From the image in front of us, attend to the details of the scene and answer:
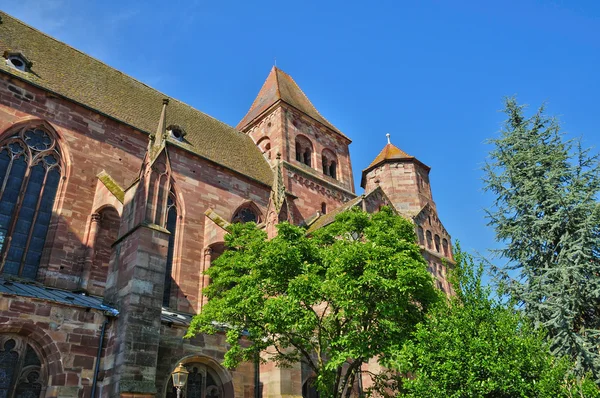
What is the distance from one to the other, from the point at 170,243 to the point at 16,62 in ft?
29.8

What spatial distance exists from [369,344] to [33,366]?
26.1 feet

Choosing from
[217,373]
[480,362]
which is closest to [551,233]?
[480,362]

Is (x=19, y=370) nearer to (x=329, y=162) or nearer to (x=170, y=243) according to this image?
(x=170, y=243)

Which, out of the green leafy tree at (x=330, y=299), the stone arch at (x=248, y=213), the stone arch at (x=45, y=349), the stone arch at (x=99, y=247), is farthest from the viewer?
the stone arch at (x=248, y=213)

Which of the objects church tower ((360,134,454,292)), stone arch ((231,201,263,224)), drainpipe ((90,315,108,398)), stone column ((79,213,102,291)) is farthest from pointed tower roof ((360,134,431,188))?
drainpipe ((90,315,108,398))

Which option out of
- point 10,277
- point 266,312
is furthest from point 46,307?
point 266,312

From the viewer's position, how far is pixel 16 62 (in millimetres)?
18000

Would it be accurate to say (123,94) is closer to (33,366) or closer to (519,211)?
(33,366)

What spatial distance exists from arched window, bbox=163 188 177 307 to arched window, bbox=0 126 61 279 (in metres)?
4.37

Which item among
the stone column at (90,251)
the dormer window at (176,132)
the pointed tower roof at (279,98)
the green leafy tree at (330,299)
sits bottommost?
the green leafy tree at (330,299)

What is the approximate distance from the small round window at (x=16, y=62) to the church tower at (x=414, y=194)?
1893 centimetres

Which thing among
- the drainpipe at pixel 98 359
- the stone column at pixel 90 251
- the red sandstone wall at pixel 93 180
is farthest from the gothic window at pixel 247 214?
the drainpipe at pixel 98 359

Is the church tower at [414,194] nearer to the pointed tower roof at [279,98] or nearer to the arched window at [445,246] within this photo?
the arched window at [445,246]

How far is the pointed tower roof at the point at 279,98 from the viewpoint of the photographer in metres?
32.4
